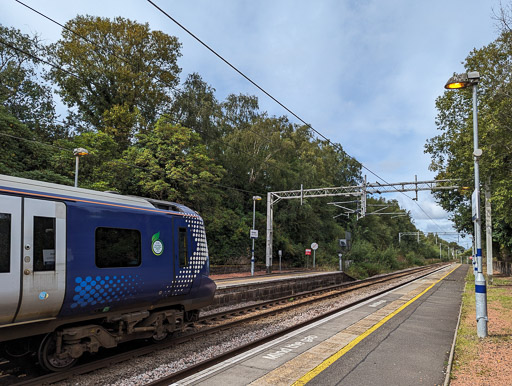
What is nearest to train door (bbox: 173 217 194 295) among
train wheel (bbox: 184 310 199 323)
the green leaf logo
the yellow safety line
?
the green leaf logo

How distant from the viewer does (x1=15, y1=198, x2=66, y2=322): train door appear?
570 centimetres

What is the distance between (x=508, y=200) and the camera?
1730 centimetres

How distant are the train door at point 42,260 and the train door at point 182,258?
8.95 feet

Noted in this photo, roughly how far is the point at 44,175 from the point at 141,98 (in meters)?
18.5

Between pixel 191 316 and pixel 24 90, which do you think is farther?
pixel 24 90

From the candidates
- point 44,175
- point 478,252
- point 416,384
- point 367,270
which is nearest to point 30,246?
point 416,384

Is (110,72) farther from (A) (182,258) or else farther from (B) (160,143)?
(A) (182,258)

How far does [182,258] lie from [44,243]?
129 inches

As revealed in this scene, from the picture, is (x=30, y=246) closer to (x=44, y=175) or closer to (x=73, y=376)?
(x=73, y=376)

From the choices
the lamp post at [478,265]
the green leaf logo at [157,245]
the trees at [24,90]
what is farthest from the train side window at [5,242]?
the trees at [24,90]

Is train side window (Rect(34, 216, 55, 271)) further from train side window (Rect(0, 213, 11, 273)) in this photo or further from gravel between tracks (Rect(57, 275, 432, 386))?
gravel between tracks (Rect(57, 275, 432, 386))

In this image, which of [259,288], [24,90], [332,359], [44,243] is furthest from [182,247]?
[24,90]

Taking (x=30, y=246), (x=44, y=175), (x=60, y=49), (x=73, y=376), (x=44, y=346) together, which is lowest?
(x=73, y=376)

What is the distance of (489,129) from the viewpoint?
54.7 feet
